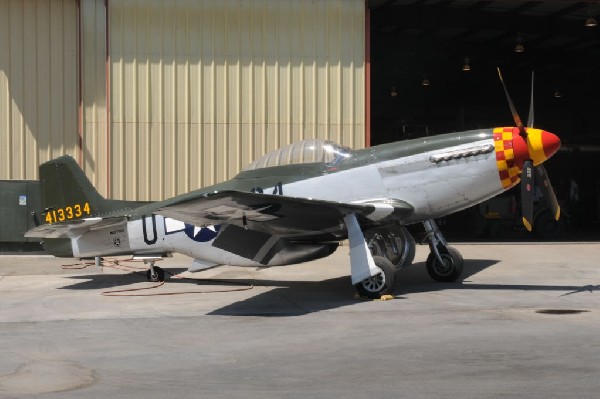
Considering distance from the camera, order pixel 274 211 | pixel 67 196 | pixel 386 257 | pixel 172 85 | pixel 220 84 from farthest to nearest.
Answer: pixel 220 84 < pixel 172 85 < pixel 67 196 < pixel 386 257 < pixel 274 211

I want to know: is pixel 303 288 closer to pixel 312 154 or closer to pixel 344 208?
pixel 312 154

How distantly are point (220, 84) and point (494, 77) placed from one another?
23130mm

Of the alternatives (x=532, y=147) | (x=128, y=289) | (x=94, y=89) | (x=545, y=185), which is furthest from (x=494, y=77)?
(x=128, y=289)

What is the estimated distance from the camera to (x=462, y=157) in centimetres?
1184

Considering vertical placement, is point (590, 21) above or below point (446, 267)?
above

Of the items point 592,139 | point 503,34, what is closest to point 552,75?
point 592,139

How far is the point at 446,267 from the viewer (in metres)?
13.4

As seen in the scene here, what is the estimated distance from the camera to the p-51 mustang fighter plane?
11344 millimetres

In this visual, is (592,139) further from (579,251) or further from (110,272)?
(110,272)

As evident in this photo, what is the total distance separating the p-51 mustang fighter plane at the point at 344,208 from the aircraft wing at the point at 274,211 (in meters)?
0.02

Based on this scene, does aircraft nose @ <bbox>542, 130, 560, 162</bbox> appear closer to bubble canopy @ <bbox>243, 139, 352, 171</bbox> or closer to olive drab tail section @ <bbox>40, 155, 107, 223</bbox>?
bubble canopy @ <bbox>243, 139, 352, 171</bbox>

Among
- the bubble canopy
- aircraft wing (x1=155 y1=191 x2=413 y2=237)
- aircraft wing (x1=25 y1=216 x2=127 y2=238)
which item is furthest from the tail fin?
aircraft wing (x1=155 y1=191 x2=413 y2=237)

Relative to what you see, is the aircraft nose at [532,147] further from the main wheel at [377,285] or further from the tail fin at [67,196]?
the tail fin at [67,196]

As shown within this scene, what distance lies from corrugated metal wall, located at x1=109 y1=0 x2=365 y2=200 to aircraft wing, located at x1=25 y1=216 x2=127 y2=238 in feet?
18.5
